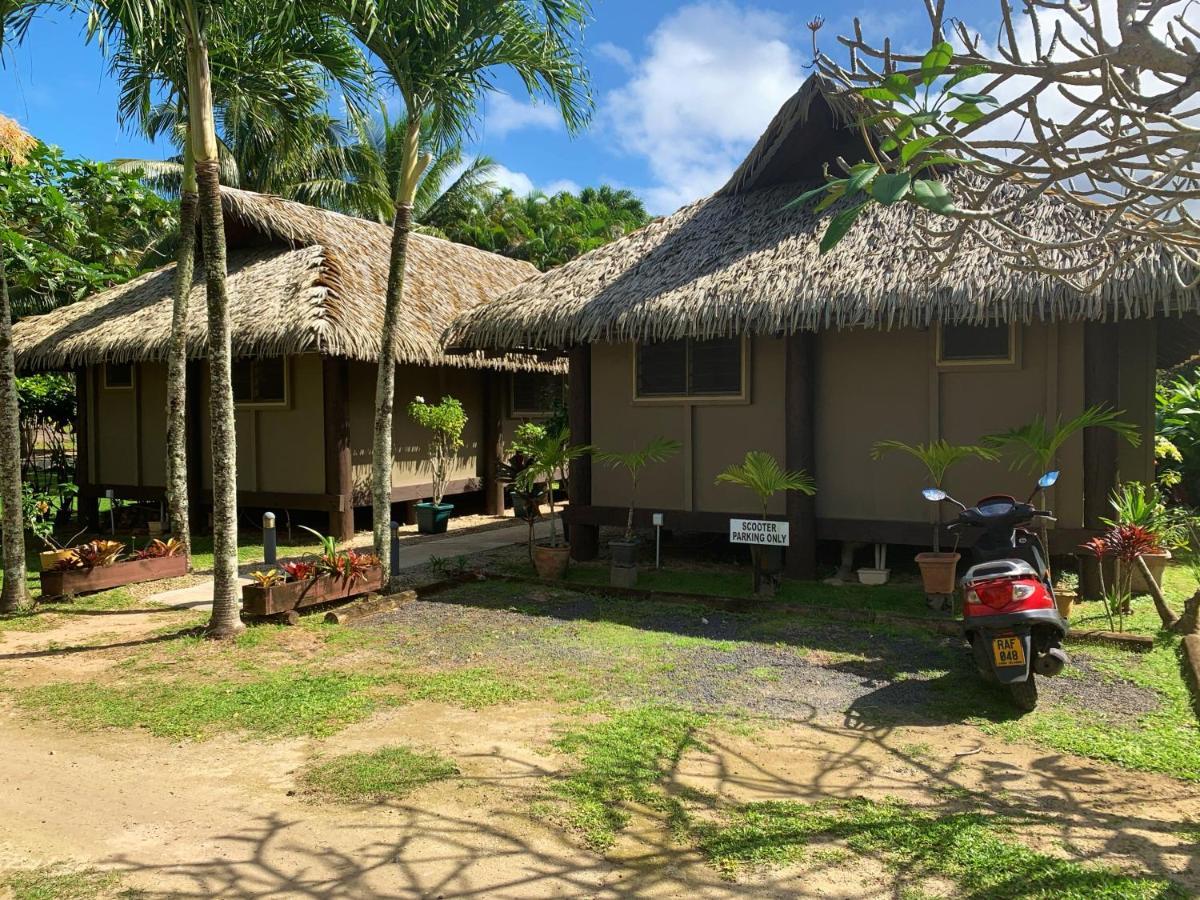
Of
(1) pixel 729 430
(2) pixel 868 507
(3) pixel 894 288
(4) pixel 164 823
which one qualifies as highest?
(3) pixel 894 288

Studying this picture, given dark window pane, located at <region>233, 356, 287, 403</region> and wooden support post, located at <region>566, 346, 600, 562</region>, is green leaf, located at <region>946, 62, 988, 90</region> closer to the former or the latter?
wooden support post, located at <region>566, 346, 600, 562</region>

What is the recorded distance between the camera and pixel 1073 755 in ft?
13.5

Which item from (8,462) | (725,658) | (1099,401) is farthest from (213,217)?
(1099,401)

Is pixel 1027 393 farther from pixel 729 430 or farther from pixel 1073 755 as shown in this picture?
pixel 1073 755

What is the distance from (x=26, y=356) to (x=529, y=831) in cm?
1263

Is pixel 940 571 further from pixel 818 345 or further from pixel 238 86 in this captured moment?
pixel 238 86

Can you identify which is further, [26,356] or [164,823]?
[26,356]

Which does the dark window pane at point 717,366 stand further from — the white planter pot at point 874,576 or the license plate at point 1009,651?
the license plate at point 1009,651

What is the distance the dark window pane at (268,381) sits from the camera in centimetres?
1214

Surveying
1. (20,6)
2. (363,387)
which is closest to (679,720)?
(20,6)

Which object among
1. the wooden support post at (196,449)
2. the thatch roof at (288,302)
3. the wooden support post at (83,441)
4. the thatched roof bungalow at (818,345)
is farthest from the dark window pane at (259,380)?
the thatched roof bungalow at (818,345)

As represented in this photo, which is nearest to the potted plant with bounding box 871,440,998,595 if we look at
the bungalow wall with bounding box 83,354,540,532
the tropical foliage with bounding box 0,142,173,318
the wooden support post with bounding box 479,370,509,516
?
the bungalow wall with bounding box 83,354,540,532

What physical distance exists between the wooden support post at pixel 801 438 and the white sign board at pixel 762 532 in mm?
629

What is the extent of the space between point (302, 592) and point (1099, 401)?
6.43m
